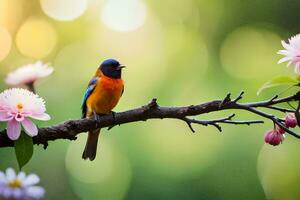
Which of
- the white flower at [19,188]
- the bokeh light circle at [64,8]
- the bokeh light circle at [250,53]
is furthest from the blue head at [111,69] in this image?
the bokeh light circle at [64,8]

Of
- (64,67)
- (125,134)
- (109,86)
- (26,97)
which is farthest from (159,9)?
(26,97)

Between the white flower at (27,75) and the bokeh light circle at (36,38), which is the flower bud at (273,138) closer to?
the white flower at (27,75)

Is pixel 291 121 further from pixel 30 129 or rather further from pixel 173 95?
pixel 173 95

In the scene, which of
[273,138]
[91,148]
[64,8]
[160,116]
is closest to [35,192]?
[160,116]

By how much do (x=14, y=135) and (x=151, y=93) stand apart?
211 centimetres

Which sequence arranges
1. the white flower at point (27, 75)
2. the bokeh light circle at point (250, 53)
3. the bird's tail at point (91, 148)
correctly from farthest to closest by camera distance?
the bokeh light circle at point (250, 53) < the bird's tail at point (91, 148) < the white flower at point (27, 75)

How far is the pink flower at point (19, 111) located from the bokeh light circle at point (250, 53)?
204cm

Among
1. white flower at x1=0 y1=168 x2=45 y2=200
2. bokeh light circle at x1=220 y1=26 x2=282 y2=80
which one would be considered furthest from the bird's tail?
bokeh light circle at x1=220 y1=26 x2=282 y2=80

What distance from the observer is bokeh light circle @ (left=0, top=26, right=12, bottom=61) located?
3.24m

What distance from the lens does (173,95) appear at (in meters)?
2.91

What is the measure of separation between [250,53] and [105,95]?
175 centimetres

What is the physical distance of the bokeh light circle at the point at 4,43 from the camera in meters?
3.24

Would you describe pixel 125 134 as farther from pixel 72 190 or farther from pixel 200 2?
pixel 200 2

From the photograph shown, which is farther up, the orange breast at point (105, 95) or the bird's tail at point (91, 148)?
the orange breast at point (105, 95)
